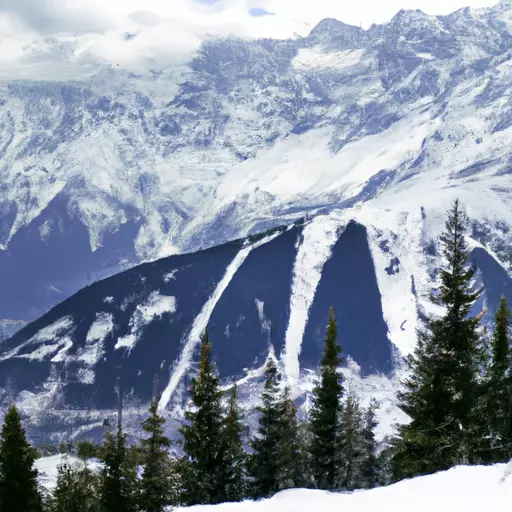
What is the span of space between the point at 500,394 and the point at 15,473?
32.5m

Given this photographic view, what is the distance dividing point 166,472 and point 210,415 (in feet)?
18.2

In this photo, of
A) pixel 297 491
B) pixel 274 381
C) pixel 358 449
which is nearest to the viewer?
pixel 297 491

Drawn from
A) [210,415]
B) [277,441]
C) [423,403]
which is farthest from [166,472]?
[423,403]

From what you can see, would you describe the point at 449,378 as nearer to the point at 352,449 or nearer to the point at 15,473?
the point at 15,473

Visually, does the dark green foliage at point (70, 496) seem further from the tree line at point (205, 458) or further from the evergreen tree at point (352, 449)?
the evergreen tree at point (352, 449)

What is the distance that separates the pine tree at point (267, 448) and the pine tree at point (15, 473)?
15472 millimetres

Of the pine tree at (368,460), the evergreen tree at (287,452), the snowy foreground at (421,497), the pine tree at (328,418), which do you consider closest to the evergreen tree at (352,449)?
the pine tree at (368,460)

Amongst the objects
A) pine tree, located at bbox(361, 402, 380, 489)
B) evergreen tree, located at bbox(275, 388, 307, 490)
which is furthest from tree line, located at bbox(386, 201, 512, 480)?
pine tree, located at bbox(361, 402, 380, 489)

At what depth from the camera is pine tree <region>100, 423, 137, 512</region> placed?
5644 cm

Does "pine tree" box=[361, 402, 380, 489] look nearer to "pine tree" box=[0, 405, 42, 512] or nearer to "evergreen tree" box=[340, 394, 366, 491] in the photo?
"evergreen tree" box=[340, 394, 366, 491]

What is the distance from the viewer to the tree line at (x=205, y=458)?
167 feet

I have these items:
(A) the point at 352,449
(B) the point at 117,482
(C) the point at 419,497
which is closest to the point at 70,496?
(B) the point at 117,482

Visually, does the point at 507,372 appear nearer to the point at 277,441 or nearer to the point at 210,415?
the point at 277,441

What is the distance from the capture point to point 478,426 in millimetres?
43125
